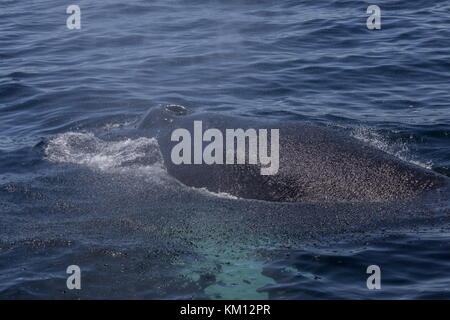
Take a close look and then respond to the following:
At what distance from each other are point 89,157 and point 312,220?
517cm

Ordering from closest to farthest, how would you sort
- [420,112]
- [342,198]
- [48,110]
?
[342,198]
[420,112]
[48,110]

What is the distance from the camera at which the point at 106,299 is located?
9398 millimetres

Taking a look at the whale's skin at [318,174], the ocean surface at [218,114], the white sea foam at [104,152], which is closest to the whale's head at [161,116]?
the white sea foam at [104,152]

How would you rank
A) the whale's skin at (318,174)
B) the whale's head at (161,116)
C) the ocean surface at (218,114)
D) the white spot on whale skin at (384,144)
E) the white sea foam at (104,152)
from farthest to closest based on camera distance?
1. the white spot on whale skin at (384,144)
2. the whale's head at (161,116)
3. the white sea foam at (104,152)
4. the whale's skin at (318,174)
5. the ocean surface at (218,114)

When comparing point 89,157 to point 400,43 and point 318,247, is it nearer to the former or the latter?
Answer: point 318,247

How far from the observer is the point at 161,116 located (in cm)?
1398

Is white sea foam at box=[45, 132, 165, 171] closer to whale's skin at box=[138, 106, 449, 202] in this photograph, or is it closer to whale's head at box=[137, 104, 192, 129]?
whale's head at box=[137, 104, 192, 129]

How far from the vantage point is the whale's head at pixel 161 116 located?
45.5 ft

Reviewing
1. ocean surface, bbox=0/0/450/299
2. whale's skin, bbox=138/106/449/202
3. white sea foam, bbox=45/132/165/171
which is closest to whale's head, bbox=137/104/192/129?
white sea foam, bbox=45/132/165/171

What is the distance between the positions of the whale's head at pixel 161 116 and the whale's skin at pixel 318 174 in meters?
1.41

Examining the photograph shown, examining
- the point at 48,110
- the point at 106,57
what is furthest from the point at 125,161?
the point at 106,57

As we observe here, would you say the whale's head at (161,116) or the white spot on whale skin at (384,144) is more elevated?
the whale's head at (161,116)

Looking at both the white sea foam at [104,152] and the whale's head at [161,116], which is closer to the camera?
the white sea foam at [104,152]

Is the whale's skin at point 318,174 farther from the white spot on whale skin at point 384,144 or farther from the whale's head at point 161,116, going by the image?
the white spot on whale skin at point 384,144
